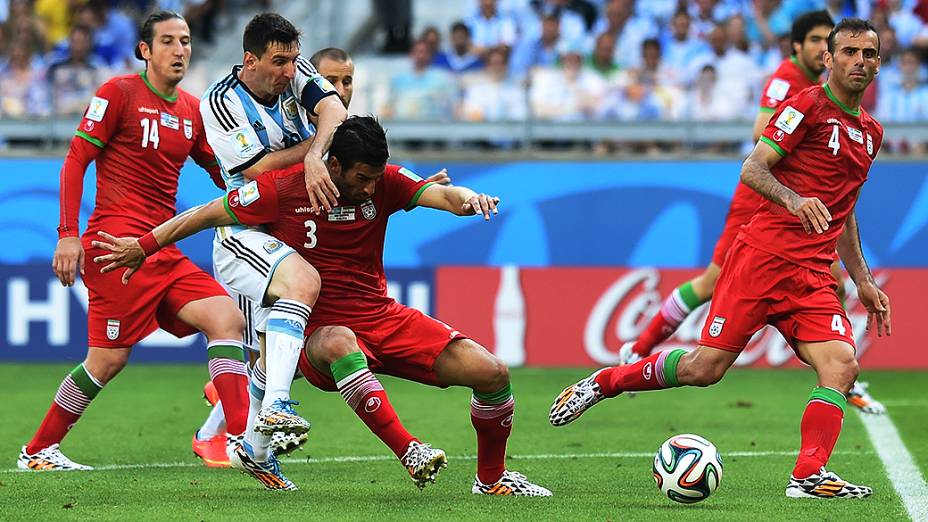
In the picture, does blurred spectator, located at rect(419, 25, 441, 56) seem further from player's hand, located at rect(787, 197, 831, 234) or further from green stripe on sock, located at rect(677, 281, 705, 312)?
player's hand, located at rect(787, 197, 831, 234)

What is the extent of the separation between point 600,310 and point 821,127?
691 cm

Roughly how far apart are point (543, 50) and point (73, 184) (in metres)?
9.12

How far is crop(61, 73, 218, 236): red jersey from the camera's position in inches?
322

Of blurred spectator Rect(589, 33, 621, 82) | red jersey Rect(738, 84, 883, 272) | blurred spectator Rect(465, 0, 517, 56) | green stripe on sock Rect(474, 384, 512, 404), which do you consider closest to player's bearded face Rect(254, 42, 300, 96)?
green stripe on sock Rect(474, 384, 512, 404)

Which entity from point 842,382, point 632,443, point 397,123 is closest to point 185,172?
point 397,123

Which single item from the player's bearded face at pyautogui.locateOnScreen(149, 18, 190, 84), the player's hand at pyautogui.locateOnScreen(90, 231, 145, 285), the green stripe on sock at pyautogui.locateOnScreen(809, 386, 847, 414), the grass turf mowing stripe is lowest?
the grass turf mowing stripe

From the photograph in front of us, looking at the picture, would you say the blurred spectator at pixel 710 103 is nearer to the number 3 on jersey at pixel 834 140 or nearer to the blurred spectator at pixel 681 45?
the blurred spectator at pixel 681 45

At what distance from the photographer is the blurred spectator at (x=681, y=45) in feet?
52.9

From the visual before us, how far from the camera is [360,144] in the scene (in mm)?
6566

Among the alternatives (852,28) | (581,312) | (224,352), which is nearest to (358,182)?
(224,352)

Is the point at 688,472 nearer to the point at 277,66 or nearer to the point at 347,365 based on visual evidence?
the point at 347,365

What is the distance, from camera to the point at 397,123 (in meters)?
15.2

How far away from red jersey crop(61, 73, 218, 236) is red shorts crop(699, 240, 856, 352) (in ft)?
9.90

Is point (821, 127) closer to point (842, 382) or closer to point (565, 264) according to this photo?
point (842, 382)
